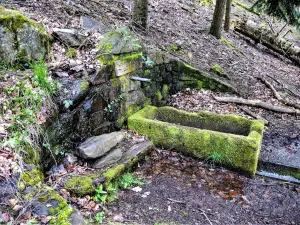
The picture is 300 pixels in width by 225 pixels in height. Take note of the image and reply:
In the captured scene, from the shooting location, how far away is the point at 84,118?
3.62 m

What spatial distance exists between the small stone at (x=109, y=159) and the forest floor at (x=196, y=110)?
0.37 meters

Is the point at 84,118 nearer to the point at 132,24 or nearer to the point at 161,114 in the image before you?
the point at 161,114

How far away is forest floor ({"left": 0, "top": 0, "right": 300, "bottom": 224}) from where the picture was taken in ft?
10.3

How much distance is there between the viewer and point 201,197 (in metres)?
3.39

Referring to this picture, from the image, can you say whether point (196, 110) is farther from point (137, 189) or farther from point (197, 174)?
point (137, 189)

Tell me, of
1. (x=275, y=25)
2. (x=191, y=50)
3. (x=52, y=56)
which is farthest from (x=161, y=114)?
(x=275, y=25)

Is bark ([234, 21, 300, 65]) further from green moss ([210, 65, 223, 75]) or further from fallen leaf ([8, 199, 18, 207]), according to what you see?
fallen leaf ([8, 199, 18, 207])

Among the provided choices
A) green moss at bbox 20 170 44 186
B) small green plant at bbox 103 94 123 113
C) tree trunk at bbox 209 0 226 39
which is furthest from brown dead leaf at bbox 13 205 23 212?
tree trunk at bbox 209 0 226 39

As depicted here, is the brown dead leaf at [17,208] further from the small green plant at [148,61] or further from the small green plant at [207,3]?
the small green plant at [207,3]

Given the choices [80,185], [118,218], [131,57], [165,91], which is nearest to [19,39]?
[131,57]

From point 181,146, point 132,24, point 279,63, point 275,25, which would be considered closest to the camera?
point 181,146

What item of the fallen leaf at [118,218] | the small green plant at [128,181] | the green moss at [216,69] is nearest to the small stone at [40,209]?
the fallen leaf at [118,218]

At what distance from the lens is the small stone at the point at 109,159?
3414 millimetres

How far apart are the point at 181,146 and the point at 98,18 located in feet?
9.57
